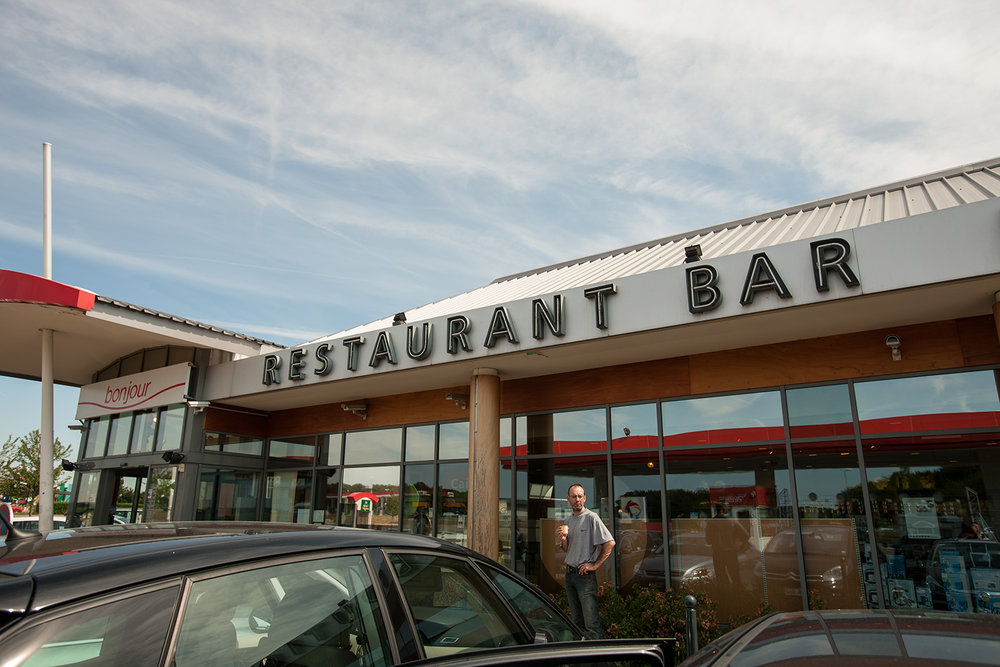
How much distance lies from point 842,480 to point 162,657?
8118 mm

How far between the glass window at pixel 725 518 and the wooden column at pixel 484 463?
2194 mm

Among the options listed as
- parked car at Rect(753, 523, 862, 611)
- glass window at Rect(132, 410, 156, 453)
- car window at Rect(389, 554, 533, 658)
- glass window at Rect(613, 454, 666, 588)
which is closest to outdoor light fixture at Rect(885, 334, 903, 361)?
parked car at Rect(753, 523, 862, 611)

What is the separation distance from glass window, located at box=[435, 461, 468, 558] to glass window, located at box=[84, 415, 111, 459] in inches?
360

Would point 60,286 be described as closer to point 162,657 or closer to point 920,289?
point 162,657

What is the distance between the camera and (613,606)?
27.1 feet

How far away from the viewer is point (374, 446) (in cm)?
1287

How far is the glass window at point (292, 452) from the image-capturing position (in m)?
14.0

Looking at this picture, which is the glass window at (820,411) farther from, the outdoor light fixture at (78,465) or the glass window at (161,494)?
the outdoor light fixture at (78,465)

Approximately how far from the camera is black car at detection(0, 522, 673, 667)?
1720 millimetres

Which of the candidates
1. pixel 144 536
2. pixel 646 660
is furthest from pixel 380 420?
pixel 646 660

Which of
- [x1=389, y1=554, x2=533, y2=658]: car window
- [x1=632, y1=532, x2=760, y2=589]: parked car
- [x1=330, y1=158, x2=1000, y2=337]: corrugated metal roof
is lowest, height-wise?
[x1=632, y1=532, x2=760, y2=589]: parked car

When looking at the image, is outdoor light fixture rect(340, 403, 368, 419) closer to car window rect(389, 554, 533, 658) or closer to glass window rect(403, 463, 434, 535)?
glass window rect(403, 463, 434, 535)

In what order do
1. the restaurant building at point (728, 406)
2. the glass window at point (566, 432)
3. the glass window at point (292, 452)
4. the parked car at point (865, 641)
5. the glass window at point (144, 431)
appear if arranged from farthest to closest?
the glass window at point (144, 431)
the glass window at point (292, 452)
the glass window at point (566, 432)
the restaurant building at point (728, 406)
the parked car at point (865, 641)

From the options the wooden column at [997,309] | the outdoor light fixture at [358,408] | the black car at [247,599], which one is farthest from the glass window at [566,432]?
the black car at [247,599]
